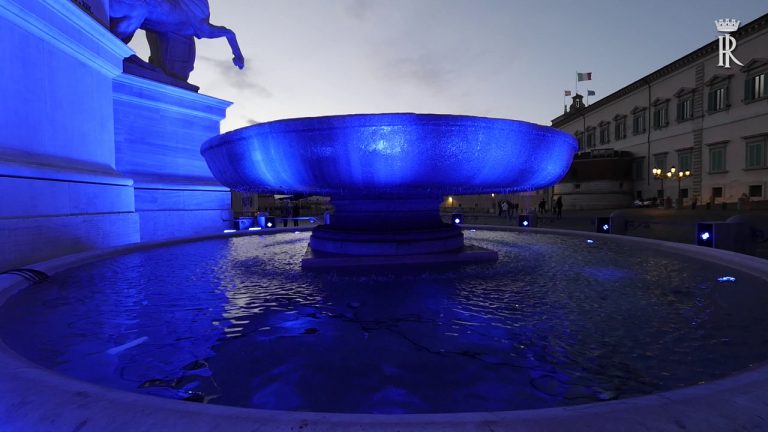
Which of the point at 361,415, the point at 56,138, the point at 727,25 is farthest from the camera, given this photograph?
the point at 727,25

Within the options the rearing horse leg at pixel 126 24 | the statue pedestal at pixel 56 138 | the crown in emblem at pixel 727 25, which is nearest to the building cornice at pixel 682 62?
the crown in emblem at pixel 727 25

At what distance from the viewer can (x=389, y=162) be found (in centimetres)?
417

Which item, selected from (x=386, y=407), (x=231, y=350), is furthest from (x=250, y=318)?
(x=386, y=407)

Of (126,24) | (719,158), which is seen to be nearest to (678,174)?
(719,158)

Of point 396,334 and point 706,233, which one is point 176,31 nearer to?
point 396,334

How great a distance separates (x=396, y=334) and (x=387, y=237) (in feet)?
9.73

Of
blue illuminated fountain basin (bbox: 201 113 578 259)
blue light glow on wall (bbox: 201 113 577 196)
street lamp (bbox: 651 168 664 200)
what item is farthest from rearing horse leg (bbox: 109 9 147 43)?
street lamp (bbox: 651 168 664 200)

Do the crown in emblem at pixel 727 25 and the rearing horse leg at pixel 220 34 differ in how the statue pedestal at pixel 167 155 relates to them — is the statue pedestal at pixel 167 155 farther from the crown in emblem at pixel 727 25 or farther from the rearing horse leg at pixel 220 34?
the crown in emblem at pixel 727 25

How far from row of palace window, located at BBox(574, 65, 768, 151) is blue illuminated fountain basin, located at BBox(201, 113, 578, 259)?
101 feet

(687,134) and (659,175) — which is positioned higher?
(687,134)

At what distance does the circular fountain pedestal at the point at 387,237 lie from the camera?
16.3 feet

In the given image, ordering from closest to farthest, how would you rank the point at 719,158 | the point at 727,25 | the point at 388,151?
1. the point at 388,151
2. the point at 727,25
3. the point at 719,158

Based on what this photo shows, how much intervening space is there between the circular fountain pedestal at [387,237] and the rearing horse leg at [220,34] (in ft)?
31.5

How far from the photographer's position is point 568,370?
5.98 ft
